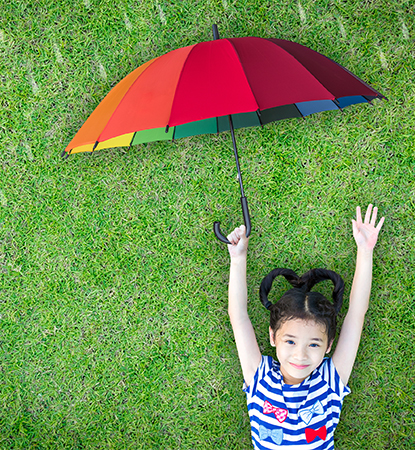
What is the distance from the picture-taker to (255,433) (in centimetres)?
222

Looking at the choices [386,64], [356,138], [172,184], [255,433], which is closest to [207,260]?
[172,184]

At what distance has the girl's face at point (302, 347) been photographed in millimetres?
2074

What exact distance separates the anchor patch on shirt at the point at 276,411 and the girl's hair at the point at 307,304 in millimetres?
469

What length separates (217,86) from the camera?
5.54 feet

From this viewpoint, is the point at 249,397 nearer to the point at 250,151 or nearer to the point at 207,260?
the point at 207,260

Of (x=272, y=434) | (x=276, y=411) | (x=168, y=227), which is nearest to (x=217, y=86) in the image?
(x=168, y=227)

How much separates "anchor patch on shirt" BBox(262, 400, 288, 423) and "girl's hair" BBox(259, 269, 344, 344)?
0.47m

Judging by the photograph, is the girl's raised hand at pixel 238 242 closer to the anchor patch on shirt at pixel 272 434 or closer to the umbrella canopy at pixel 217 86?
the umbrella canopy at pixel 217 86

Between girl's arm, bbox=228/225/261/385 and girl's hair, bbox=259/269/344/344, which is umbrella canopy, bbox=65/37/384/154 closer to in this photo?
girl's arm, bbox=228/225/261/385

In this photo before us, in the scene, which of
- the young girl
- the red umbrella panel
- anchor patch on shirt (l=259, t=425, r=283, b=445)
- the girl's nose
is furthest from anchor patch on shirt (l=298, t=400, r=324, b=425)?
the red umbrella panel

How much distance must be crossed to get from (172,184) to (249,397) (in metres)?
1.70

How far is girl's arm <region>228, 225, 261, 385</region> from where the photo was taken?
2.34 m

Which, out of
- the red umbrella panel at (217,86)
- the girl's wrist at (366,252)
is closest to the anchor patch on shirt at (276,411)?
the girl's wrist at (366,252)

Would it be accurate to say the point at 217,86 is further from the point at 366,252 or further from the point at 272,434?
the point at 272,434
